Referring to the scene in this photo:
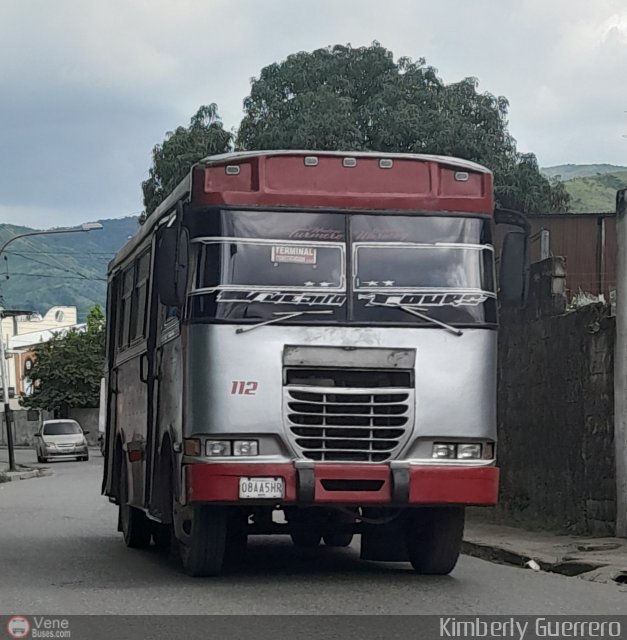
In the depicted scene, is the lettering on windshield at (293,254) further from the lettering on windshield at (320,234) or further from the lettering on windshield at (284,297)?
the lettering on windshield at (284,297)

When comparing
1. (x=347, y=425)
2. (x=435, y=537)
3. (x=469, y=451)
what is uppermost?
(x=347, y=425)

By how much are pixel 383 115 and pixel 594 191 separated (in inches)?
4344

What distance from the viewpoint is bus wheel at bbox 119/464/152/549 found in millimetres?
14812

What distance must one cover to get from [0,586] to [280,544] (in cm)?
485

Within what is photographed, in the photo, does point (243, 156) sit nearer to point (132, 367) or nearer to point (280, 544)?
point (132, 367)

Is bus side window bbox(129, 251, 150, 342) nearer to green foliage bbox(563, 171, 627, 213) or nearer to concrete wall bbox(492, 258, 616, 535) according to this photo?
concrete wall bbox(492, 258, 616, 535)

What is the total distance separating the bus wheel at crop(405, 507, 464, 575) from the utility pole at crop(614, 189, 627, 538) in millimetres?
3118

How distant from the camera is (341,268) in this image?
1096cm

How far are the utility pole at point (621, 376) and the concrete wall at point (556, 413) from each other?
1.24 ft

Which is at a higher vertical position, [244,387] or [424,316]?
[424,316]

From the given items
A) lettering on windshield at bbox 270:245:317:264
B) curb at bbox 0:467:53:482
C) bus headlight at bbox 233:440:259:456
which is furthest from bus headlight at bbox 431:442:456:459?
curb at bbox 0:467:53:482

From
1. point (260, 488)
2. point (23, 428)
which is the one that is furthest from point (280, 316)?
point (23, 428)

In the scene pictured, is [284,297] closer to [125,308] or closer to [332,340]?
[332,340]

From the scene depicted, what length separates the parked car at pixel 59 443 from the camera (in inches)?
2030
